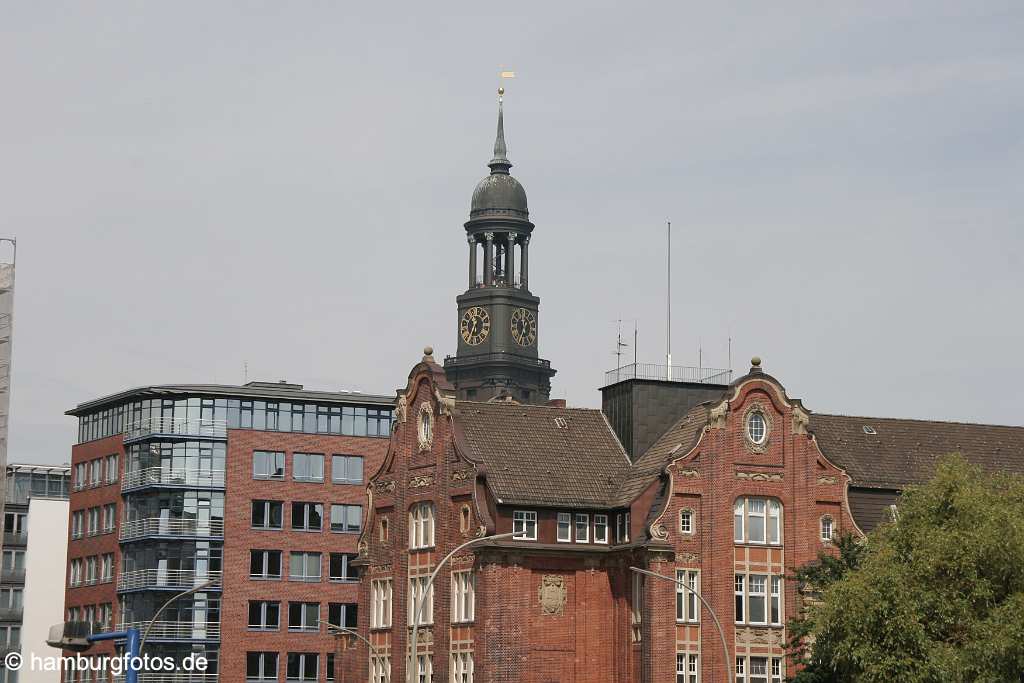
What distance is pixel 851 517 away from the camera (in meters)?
93.7

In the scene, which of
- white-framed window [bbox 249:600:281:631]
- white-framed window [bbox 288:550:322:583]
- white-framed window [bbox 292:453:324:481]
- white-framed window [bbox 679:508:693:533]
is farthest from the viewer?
white-framed window [bbox 292:453:324:481]

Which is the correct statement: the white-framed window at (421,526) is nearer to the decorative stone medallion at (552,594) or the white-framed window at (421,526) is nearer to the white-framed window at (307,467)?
the decorative stone medallion at (552,594)

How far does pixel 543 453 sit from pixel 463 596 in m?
7.74

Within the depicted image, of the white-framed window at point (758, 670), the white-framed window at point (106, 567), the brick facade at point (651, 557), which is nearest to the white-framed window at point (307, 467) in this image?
the white-framed window at point (106, 567)

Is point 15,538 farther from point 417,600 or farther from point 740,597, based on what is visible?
point 740,597

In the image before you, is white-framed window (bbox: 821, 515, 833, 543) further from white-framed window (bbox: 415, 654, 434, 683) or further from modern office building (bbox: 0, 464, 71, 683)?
modern office building (bbox: 0, 464, 71, 683)

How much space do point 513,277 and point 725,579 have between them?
171ft

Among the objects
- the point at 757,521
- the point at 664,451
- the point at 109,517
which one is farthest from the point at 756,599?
the point at 109,517

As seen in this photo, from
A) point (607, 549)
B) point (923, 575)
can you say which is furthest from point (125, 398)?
point (923, 575)

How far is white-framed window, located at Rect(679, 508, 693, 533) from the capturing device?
90.8 meters

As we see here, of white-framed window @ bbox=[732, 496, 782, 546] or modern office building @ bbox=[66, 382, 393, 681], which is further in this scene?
modern office building @ bbox=[66, 382, 393, 681]

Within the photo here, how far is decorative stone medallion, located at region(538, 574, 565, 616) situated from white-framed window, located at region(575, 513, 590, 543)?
206 centimetres

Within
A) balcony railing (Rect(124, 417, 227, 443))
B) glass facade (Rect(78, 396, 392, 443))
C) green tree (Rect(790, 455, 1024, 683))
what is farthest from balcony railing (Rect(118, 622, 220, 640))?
green tree (Rect(790, 455, 1024, 683))

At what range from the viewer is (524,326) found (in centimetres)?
14038
